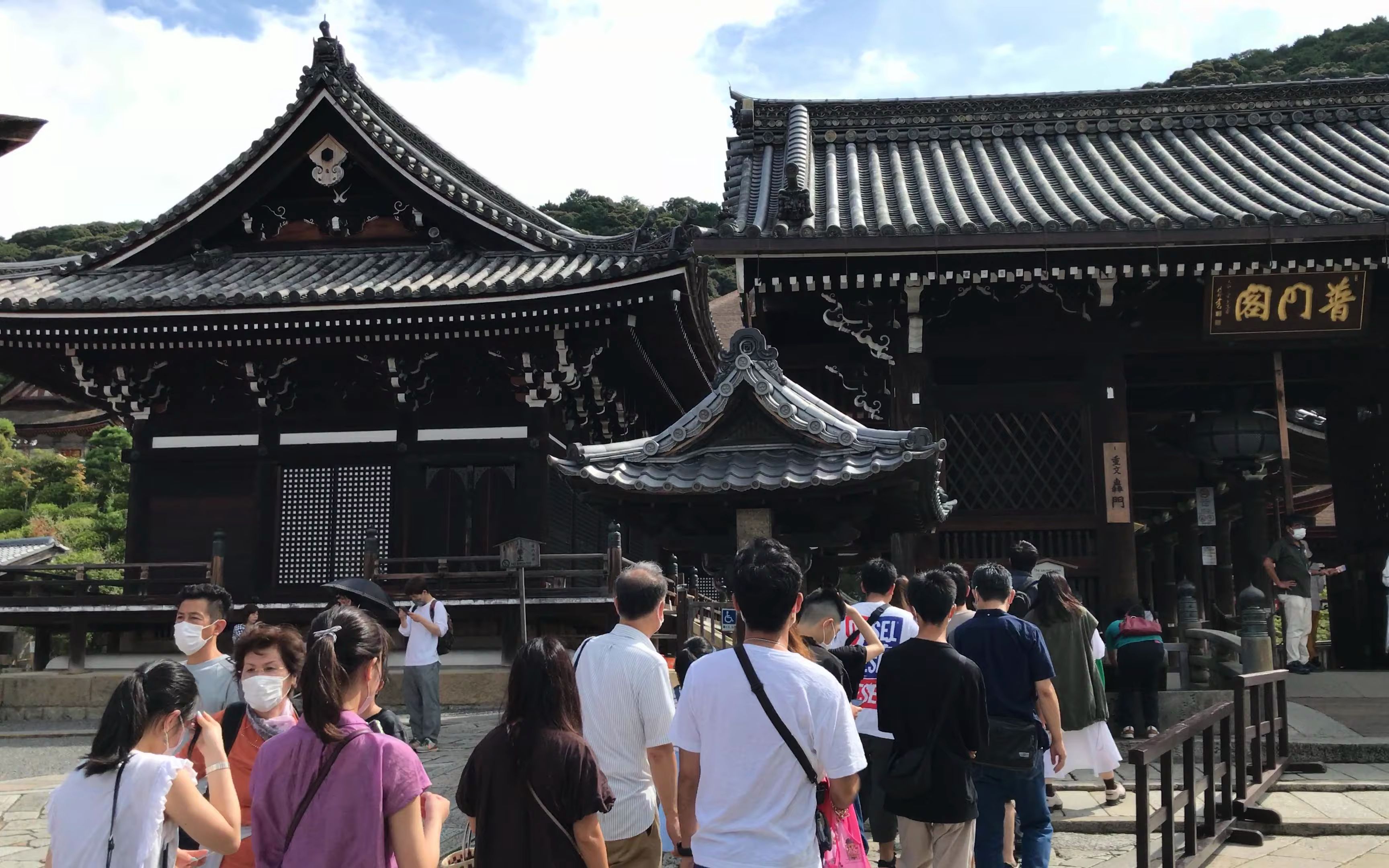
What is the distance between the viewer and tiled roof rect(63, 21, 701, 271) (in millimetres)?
15156

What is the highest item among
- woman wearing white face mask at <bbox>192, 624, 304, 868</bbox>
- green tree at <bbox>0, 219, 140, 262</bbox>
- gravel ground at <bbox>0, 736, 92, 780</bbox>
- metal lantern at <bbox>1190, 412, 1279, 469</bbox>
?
green tree at <bbox>0, 219, 140, 262</bbox>

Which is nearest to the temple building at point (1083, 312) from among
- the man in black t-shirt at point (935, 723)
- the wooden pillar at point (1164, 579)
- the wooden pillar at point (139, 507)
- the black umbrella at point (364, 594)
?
the black umbrella at point (364, 594)

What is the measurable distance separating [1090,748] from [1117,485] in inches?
165

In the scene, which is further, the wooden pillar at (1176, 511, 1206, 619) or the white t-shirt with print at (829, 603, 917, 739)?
the wooden pillar at (1176, 511, 1206, 619)

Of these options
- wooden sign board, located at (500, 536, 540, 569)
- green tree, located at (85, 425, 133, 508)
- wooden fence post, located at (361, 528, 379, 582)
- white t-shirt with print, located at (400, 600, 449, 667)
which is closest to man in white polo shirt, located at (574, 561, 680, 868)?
white t-shirt with print, located at (400, 600, 449, 667)

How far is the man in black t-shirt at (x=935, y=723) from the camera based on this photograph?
15.0 feet

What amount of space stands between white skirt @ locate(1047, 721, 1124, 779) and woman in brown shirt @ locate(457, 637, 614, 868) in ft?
14.9

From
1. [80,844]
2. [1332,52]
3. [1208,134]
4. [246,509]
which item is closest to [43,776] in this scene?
[246,509]

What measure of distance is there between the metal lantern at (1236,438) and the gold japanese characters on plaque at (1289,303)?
1.99 meters

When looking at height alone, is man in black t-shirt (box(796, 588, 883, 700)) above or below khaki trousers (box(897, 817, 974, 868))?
above

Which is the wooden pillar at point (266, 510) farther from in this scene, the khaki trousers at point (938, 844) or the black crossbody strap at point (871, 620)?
the khaki trousers at point (938, 844)

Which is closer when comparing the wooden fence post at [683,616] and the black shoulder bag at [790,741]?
the black shoulder bag at [790,741]

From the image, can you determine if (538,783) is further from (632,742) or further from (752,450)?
(752,450)

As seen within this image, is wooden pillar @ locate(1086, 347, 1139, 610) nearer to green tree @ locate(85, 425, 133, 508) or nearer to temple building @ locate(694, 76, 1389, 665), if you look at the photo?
temple building @ locate(694, 76, 1389, 665)
